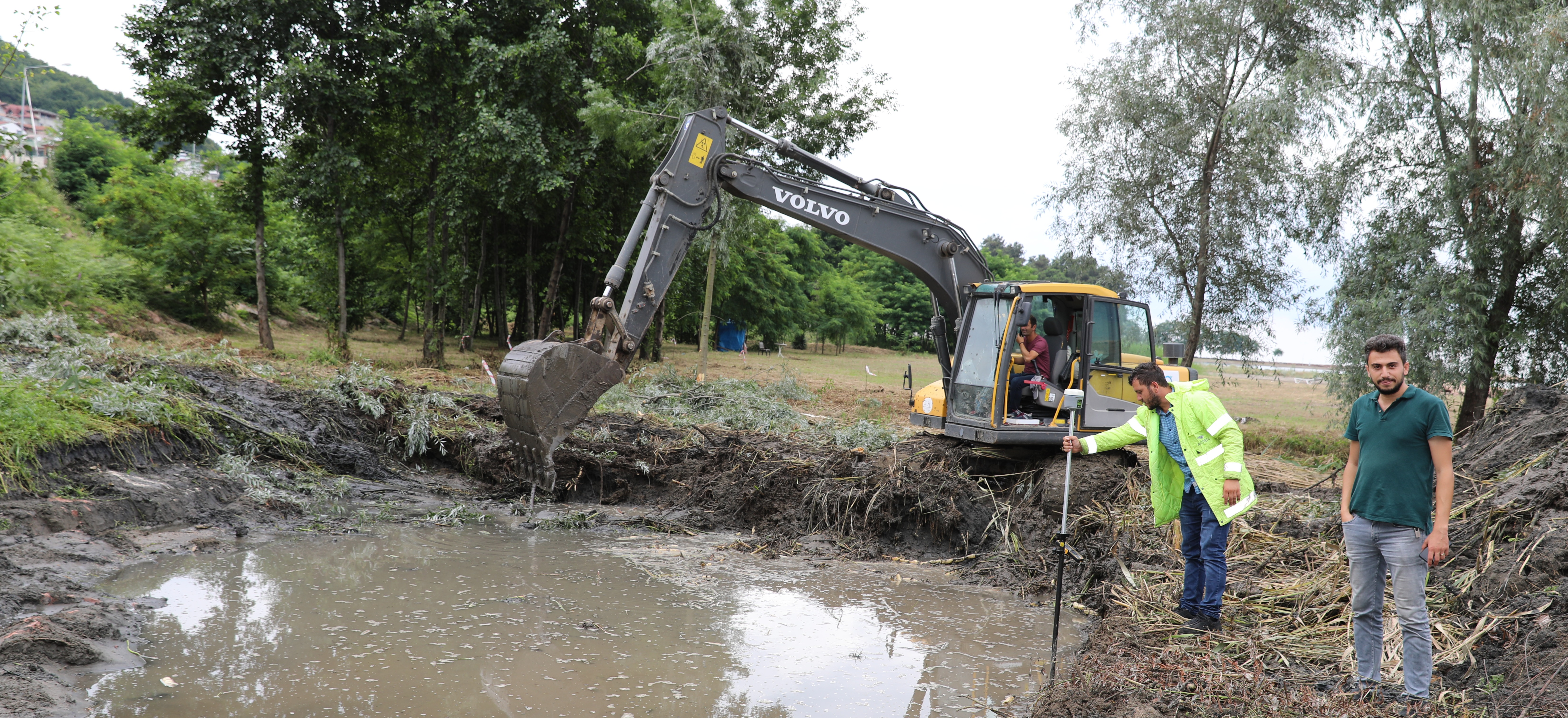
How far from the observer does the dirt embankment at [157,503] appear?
13.9 ft

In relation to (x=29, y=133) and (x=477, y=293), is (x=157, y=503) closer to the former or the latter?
(x=29, y=133)

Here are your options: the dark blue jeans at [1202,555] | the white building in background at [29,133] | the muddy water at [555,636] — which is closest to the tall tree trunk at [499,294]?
the white building in background at [29,133]

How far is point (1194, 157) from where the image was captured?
52.6 feet

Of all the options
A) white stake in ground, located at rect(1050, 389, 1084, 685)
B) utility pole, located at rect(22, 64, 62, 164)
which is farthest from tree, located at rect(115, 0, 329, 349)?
white stake in ground, located at rect(1050, 389, 1084, 685)

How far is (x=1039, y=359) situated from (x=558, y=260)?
1521 cm

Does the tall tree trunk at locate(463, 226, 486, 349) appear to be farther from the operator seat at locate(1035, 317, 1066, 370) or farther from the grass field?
the operator seat at locate(1035, 317, 1066, 370)

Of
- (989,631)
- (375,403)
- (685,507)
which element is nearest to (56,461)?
(375,403)

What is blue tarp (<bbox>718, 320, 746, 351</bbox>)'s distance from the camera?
132ft

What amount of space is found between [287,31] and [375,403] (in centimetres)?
1079

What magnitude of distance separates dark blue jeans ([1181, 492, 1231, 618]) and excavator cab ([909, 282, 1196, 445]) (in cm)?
222

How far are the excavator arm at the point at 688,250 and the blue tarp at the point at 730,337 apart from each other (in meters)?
31.0

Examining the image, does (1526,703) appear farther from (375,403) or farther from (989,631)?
(375,403)

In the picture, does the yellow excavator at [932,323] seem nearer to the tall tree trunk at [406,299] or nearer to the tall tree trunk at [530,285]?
the tall tree trunk at [530,285]

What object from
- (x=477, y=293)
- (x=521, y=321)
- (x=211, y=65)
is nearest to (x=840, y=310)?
(x=521, y=321)
